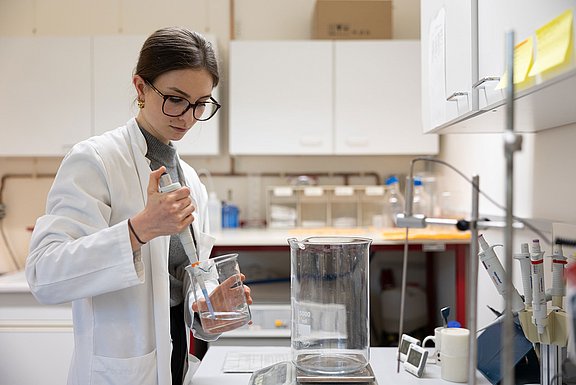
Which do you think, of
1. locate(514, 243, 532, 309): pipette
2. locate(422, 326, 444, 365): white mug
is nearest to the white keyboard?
locate(422, 326, 444, 365): white mug

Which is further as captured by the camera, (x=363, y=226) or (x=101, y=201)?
(x=363, y=226)

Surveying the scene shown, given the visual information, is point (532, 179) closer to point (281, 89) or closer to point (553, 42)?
point (553, 42)

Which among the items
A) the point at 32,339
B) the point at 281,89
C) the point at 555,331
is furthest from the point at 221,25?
the point at 555,331

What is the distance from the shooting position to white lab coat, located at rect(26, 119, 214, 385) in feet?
3.97

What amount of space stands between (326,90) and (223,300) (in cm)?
189

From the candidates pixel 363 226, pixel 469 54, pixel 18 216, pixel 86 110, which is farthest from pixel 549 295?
pixel 18 216

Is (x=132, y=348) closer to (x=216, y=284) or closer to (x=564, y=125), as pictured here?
(x=216, y=284)

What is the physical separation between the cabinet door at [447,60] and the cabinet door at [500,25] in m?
0.04

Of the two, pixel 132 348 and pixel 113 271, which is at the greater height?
pixel 113 271

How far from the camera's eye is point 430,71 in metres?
1.57

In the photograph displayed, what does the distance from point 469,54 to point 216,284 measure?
0.75 metres

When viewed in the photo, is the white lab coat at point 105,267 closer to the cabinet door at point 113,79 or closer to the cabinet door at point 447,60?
the cabinet door at point 447,60

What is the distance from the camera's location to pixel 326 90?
9.61ft

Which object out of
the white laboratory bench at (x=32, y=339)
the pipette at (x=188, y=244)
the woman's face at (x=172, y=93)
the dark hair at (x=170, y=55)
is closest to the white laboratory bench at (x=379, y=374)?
the pipette at (x=188, y=244)
